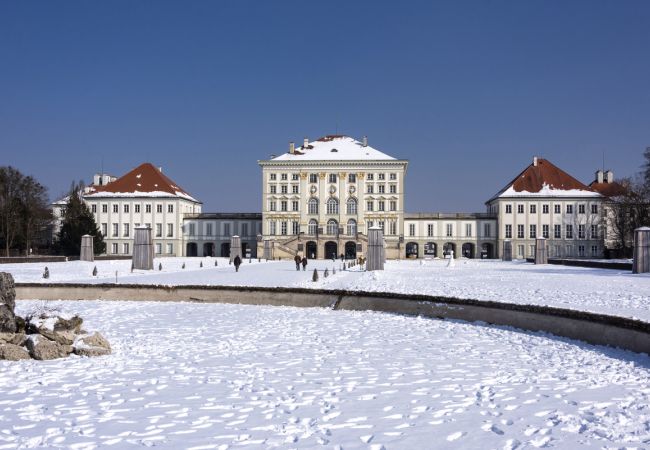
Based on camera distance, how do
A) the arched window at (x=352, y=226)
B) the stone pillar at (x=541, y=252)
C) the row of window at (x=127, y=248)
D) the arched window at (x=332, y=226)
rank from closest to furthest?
the stone pillar at (x=541, y=252) < the arched window at (x=352, y=226) < the arched window at (x=332, y=226) < the row of window at (x=127, y=248)

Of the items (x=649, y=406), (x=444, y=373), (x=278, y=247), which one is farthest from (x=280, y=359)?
(x=278, y=247)

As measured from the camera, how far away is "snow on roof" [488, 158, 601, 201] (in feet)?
259

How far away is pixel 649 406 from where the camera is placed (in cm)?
672

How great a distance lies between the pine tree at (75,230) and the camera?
202 ft

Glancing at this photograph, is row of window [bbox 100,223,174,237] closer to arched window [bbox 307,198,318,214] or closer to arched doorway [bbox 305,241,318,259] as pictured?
arched window [bbox 307,198,318,214]

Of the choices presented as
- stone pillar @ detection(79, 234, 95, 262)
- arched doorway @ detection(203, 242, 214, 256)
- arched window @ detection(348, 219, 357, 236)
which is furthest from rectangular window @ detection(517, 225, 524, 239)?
stone pillar @ detection(79, 234, 95, 262)

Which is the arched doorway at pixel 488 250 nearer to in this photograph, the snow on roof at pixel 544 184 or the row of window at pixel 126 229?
the snow on roof at pixel 544 184

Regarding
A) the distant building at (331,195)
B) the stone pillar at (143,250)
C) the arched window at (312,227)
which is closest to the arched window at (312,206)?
the distant building at (331,195)

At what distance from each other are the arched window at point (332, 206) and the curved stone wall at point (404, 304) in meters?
62.1

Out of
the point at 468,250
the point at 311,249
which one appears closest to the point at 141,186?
the point at 311,249

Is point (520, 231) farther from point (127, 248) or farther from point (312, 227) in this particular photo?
point (127, 248)

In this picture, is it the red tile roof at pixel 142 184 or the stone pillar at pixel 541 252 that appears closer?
the stone pillar at pixel 541 252

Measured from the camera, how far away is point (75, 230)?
61.6m

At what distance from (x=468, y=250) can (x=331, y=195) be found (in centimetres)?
2169
